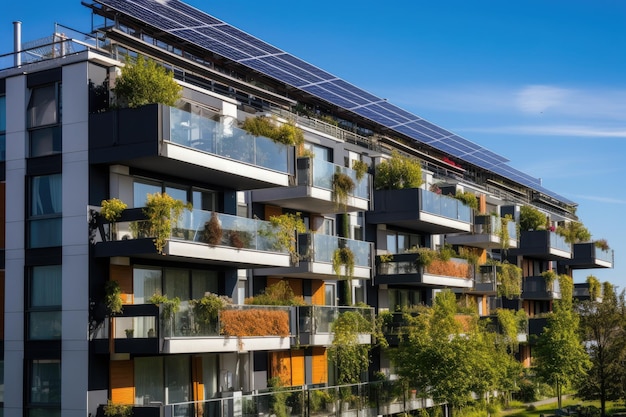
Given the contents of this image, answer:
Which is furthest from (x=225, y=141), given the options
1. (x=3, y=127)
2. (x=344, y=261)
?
(x=344, y=261)

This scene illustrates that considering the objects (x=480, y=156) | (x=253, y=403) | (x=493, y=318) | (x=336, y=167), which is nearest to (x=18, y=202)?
(x=253, y=403)

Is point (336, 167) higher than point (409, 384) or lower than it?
higher

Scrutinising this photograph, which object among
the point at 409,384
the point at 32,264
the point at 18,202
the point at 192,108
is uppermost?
the point at 192,108

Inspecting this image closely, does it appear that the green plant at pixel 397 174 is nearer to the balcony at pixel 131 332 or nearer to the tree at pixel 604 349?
the tree at pixel 604 349

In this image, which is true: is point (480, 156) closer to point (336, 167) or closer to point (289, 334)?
point (336, 167)

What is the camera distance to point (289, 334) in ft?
102

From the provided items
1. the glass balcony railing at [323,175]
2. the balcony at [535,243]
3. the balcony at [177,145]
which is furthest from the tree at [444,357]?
the balcony at [535,243]

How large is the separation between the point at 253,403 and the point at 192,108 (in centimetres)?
905

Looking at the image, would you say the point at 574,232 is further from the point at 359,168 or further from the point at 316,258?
the point at 316,258

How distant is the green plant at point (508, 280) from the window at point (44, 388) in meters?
31.0

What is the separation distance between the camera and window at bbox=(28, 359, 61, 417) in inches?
1009

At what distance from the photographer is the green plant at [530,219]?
6050 centimetres

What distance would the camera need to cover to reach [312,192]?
33750 millimetres

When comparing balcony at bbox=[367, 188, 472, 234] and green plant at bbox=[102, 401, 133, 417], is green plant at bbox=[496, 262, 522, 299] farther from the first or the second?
green plant at bbox=[102, 401, 133, 417]
